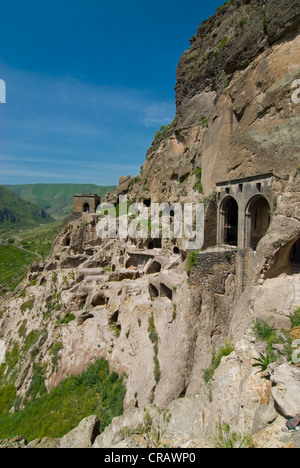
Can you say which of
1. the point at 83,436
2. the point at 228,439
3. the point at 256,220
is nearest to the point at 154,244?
the point at 256,220

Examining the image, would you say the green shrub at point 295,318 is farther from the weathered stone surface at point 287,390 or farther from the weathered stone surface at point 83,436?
the weathered stone surface at point 83,436

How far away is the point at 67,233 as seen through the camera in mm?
39625

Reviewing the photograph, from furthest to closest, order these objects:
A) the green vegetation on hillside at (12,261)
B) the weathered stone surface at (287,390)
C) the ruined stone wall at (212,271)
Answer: the green vegetation on hillside at (12,261), the ruined stone wall at (212,271), the weathered stone surface at (287,390)

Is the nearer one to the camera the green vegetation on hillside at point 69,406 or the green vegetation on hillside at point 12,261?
the green vegetation on hillside at point 69,406

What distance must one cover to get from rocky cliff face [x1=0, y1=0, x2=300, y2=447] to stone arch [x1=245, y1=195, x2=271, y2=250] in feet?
4.82

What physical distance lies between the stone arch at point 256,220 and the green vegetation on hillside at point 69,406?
10.00m

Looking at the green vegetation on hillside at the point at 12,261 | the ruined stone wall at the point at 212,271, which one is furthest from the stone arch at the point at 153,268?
the green vegetation on hillside at the point at 12,261

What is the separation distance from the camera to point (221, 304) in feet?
38.7

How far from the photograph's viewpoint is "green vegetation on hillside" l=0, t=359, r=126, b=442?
11656 millimetres

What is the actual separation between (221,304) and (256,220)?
198 inches

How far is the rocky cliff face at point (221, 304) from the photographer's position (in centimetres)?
642

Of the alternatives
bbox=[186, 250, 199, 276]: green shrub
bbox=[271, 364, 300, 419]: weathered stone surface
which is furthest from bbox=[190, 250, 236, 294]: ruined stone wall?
bbox=[271, 364, 300, 419]: weathered stone surface

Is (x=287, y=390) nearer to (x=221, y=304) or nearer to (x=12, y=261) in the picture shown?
(x=221, y=304)

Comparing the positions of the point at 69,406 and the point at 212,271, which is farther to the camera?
the point at 69,406
